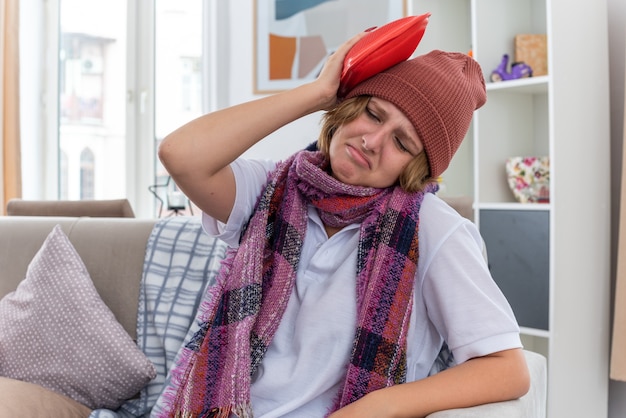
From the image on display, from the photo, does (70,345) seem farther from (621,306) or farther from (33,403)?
(621,306)

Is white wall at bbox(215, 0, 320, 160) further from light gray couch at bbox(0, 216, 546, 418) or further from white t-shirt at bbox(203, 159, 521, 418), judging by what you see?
white t-shirt at bbox(203, 159, 521, 418)

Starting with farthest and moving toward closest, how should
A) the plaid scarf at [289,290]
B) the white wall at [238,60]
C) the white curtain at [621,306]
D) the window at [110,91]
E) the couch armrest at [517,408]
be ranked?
the window at [110,91]
the white wall at [238,60]
the white curtain at [621,306]
the plaid scarf at [289,290]
the couch armrest at [517,408]

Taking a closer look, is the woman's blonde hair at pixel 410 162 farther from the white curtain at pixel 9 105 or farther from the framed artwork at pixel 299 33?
the white curtain at pixel 9 105

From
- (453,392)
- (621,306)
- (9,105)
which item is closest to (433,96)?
(453,392)

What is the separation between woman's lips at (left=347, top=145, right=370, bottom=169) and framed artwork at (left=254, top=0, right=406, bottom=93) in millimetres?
2289

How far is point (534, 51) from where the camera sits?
2459mm

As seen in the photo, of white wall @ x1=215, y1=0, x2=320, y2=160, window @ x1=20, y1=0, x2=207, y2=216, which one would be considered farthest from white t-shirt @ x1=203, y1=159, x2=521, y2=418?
window @ x1=20, y1=0, x2=207, y2=216

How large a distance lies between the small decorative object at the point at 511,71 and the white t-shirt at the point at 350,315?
4.27 feet

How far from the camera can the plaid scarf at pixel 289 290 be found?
1198 millimetres

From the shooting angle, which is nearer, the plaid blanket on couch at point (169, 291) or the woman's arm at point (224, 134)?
the woman's arm at point (224, 134)

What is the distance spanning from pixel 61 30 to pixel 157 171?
1103 mm

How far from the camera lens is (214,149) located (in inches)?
48.7

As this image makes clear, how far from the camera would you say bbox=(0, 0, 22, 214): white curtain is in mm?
3941

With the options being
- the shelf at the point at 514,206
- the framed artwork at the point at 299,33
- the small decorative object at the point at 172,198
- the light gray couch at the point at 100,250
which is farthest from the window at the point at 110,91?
the shelf at the point at 514,206
